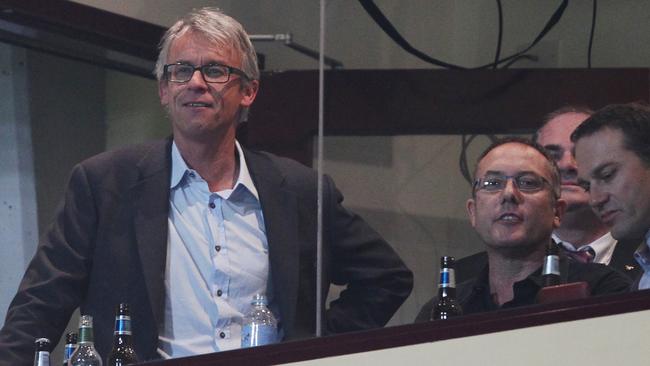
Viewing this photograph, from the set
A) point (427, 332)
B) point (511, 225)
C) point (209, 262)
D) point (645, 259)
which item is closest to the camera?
point (427, 332)

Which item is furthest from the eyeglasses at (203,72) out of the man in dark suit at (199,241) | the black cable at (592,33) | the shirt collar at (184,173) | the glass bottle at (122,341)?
the black cable at (592,33)

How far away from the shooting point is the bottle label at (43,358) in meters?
2.10

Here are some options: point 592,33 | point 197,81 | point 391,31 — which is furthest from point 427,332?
point 391,31

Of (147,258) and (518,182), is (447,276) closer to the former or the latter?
(518,182)

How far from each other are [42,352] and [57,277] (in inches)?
8.7

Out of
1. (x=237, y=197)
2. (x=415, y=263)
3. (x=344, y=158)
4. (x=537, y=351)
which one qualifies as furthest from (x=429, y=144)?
(x=537, y=351)

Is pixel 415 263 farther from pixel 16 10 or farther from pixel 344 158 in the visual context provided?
pixel 16 10

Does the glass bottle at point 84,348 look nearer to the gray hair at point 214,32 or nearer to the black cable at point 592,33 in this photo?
the gray hair at point 214,32

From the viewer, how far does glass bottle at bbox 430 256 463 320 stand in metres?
2.15

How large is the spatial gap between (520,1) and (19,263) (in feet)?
5.04

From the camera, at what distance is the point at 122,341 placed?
82.4 inches

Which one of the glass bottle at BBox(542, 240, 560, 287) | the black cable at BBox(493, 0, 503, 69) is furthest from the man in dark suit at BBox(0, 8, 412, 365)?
the black cable at BBox(493, 0, 503, 69)

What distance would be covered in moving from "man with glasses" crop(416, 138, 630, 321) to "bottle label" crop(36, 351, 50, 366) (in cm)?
60

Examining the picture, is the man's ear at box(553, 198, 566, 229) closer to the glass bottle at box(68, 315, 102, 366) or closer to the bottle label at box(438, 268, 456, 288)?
the bottle label at box(438, 268, 456, 288)
